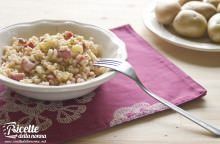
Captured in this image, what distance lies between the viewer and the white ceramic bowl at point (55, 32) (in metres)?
0.80

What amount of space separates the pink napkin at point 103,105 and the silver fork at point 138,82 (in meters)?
0.04

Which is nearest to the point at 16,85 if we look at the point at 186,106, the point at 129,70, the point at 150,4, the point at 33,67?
the point at 33,67

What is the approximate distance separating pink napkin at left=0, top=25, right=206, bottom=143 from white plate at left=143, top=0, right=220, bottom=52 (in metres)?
0.09

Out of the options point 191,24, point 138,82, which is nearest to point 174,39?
point 191,24

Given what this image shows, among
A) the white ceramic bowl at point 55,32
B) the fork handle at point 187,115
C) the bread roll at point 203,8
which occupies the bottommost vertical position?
the fork handle at point 187,115

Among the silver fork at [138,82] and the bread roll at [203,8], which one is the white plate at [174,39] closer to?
the bread roll at [203,8]

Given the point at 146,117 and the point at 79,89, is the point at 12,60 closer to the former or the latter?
the point at 79,89

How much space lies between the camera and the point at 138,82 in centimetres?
86

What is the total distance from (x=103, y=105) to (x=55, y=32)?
254 millimetres

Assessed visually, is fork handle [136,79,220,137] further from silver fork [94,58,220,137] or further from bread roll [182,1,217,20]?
bread roll [182,1,217,20]

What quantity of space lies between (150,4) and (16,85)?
23.1 inches

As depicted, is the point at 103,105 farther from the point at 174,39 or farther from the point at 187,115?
the point at 174,39

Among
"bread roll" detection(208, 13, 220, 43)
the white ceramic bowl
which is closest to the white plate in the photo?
"bread roll" detection(208, 13, 220, 43)

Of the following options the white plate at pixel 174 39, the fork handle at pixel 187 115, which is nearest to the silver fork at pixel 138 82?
the fork handle at pixel 187 115
